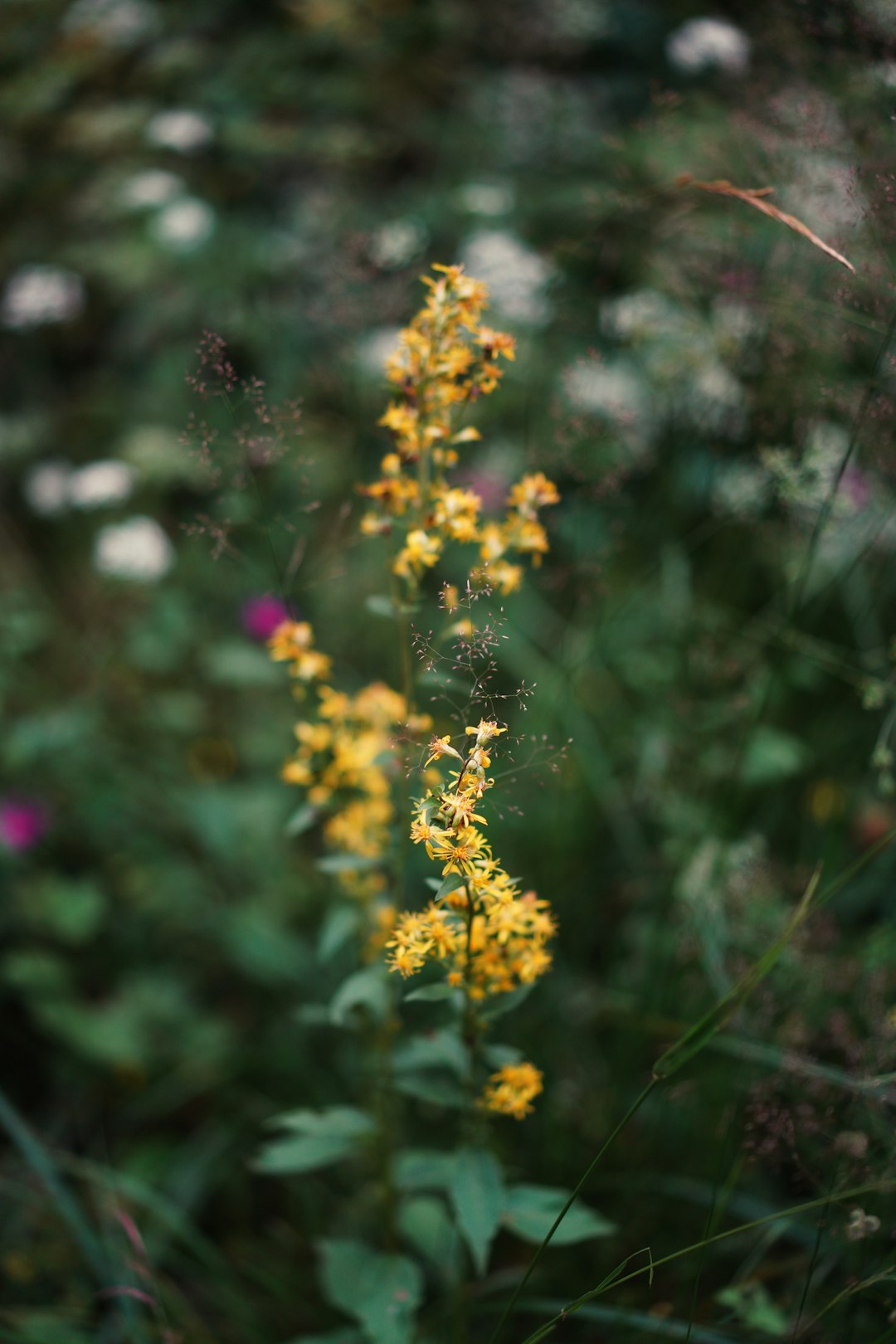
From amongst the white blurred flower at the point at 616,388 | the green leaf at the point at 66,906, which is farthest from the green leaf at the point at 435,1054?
the white blurred flower at the point at 616,388

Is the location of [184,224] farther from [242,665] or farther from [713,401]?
[713,401]

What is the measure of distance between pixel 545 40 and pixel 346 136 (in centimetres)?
111

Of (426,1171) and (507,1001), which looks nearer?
(507,1001)

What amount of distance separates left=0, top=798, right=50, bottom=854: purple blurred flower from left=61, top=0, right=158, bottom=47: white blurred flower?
2.97m

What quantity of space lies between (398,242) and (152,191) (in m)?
1.16

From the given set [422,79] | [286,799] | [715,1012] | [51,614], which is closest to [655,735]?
[286,799]

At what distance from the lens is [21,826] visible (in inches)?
84.4

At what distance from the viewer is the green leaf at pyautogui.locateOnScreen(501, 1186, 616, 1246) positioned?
1.16m

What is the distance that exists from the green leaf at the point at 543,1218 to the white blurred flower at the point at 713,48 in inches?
98.9

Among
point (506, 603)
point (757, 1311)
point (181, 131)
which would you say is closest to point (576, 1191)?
point (757, 1311)

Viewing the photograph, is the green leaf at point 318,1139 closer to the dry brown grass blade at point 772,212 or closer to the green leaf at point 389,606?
the green leaf at point 389,606

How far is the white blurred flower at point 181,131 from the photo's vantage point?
2.91m

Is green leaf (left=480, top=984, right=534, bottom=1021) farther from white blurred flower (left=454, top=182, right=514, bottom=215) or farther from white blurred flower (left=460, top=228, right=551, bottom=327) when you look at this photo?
white blurred flower (left=454, top=182, right=514, bottom=215)

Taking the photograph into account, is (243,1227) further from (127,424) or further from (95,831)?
(127,424)
